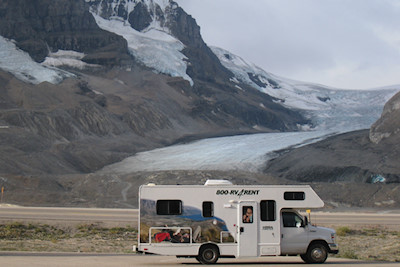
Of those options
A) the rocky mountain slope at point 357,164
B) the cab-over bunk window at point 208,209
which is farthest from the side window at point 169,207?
the rocky mountain slope at point 357,164

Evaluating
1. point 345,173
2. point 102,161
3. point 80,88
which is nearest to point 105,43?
point 80,88

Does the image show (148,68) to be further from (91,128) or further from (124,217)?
(124,217)

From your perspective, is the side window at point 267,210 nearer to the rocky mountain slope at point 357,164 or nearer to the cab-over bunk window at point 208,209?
the cab-over bunk window at point 208,209

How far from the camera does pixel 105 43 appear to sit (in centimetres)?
18125

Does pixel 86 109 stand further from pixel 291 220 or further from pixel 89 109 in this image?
pixel 291 220

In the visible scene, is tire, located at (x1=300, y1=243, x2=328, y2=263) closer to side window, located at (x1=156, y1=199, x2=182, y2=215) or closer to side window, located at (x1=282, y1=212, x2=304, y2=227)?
side window, located at (x1=282, y1=212, x2=304, y2=227)

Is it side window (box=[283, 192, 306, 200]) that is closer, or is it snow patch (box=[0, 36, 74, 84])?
side window (box=[283, 192, 306, 200])

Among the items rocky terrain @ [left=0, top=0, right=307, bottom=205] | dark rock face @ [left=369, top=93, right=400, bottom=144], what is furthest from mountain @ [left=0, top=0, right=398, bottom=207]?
dark rock face @ [left=369, top=93, right=400, bottom=144]

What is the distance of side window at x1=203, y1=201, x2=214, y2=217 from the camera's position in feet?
71.6

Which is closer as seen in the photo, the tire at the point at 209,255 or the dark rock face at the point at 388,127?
the tire at the point at 209,255

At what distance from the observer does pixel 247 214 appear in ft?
71.9

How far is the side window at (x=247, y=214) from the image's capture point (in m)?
21.9

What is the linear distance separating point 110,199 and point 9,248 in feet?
127

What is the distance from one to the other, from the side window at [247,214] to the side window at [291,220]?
1217 mm
